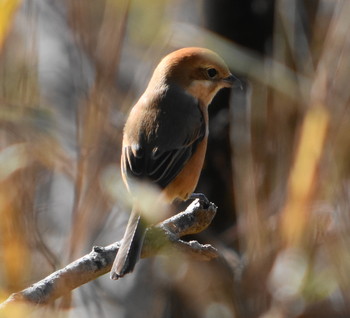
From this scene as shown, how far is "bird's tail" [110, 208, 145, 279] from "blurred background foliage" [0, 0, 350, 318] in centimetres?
32

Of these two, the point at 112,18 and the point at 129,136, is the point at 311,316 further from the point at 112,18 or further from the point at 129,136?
the point at 112,18

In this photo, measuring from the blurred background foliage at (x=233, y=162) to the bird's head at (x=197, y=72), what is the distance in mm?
206

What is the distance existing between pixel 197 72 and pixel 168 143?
1.57 ft

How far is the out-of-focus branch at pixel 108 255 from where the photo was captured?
2.56 meters

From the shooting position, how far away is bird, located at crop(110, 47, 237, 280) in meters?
3.43

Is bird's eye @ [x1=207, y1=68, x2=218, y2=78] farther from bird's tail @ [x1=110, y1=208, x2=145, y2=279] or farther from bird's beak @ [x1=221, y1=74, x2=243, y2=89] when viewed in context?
bird's tail @ [x1=110, y1=208, x2=145, y2=279]

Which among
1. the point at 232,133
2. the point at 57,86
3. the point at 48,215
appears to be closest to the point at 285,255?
the point at 232,133

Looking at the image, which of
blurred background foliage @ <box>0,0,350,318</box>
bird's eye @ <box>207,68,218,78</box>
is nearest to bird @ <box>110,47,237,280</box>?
bird's eye @ <box>207,68,218,78</box>

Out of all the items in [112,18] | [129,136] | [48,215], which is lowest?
[48,215]

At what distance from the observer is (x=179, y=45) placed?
15.0 feet

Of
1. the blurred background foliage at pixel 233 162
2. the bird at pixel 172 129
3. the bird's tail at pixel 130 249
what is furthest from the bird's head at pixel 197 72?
the bird's tail at pixel 130 249

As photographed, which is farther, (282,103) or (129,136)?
(282,103)

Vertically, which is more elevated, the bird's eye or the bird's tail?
the bird's eye

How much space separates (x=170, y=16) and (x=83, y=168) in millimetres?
1684
